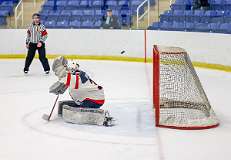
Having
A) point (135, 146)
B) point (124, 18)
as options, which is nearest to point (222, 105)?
point (135, 146)

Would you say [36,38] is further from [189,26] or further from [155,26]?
[189,26]

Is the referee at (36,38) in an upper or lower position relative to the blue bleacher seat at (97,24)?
lower

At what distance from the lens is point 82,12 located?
1488cm

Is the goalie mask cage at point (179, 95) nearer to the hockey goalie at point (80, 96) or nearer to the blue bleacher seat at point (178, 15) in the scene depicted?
the hockey goalie at point (80, 96)

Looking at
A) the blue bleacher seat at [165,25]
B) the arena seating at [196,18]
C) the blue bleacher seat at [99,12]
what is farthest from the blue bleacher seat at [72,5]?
the blue bleacher seat at [165,25]

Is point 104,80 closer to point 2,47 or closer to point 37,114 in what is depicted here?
point 37,114

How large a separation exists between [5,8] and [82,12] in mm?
2540

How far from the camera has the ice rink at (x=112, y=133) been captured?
5.54 meters

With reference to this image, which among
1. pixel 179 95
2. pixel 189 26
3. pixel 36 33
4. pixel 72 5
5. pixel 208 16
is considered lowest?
pixel 179 95

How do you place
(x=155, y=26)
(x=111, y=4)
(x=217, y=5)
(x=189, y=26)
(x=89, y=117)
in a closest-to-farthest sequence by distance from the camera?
(x=89, y=117) < (x=189, y=26) < (x=155, y=26) < (x=217, y=5) < (x=111, y=4)

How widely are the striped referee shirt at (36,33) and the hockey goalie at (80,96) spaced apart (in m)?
4.21

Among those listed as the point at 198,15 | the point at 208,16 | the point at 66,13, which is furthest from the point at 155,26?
the point at 66,13

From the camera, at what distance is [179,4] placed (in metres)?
13.9

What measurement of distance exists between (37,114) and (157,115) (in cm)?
171
